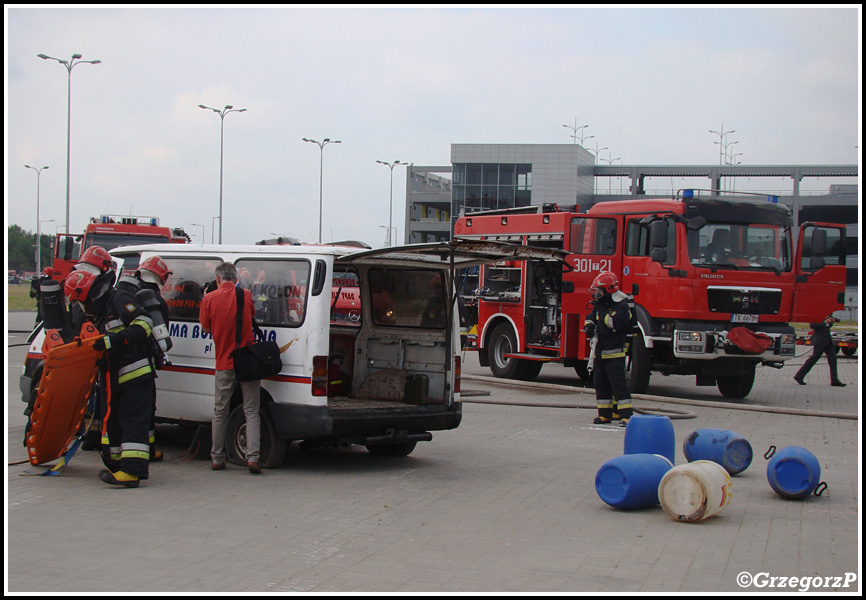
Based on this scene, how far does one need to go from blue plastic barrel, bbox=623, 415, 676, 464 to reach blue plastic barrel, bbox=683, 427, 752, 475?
24 cm

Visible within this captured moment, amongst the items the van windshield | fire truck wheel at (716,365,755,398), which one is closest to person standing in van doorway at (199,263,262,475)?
the van windshield

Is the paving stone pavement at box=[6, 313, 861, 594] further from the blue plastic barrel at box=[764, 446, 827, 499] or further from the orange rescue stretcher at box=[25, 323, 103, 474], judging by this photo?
the orange rescue stretcher at box=[25, 323, 103, 474]

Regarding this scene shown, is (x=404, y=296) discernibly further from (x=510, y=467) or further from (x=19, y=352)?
(x=19, y=352)

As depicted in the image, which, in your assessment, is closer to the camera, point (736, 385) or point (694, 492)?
point (694, 492)

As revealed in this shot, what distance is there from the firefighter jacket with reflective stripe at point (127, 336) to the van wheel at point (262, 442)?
3.18ft

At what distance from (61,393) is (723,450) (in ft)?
19.3

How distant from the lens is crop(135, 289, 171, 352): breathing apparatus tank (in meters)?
7.84

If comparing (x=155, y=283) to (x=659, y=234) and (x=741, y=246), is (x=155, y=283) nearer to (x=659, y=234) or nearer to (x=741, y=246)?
(x=659, y=234)

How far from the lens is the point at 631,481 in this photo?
276 inches

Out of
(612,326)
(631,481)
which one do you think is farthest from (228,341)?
(612,326)

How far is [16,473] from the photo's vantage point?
7977 mm

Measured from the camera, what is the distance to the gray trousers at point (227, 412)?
807cm

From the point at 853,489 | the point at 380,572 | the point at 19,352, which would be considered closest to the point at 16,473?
the point at 380,572

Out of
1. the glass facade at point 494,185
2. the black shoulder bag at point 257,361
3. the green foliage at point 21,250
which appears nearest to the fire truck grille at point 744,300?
the black shoulder bag at point 257,361
